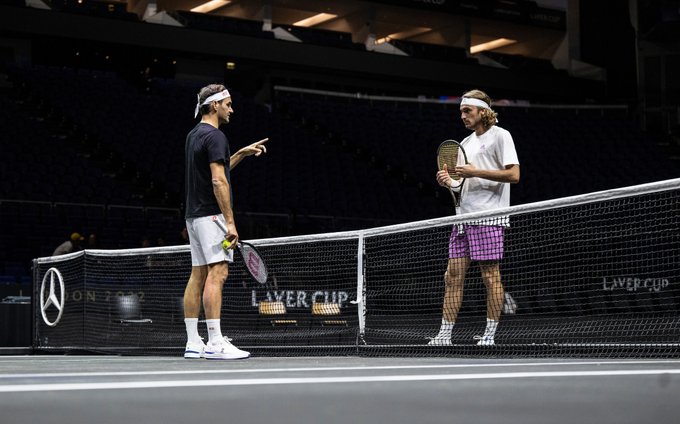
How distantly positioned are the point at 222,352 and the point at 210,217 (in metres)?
0.74

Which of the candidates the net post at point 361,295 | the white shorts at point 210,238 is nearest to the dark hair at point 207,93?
the white shorts at point 210,238

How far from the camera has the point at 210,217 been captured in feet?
17.3

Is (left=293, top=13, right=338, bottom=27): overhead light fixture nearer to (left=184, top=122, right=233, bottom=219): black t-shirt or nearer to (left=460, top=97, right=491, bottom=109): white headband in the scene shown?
(left=460, top=97, right=491, bottom=109): white headband

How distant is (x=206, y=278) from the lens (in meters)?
5.39

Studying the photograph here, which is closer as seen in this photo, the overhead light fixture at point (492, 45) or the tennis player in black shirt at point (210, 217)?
the tennis player in black shirt at point (210, 217)

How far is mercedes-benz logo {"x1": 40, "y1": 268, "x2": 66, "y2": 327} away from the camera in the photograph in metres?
7.68

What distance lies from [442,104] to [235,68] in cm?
579

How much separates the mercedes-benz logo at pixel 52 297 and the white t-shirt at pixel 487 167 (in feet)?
11.9

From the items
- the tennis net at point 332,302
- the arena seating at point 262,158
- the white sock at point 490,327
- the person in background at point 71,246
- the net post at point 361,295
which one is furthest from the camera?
the arena seating at point 262,158

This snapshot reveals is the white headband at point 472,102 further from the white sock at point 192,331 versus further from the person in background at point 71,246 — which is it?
the person in background at point 71,246

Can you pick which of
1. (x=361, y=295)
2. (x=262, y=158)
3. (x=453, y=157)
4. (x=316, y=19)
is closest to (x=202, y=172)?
(x=361, y=295)

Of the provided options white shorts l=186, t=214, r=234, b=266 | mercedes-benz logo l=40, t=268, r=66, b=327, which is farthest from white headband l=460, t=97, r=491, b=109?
mercedes-benz logo l=40, t=268, r=66, b=327

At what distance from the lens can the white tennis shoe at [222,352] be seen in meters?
5.05

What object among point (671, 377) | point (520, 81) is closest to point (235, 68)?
point (520, 81)
